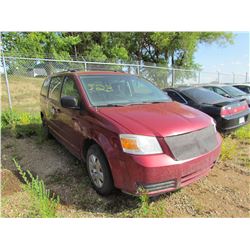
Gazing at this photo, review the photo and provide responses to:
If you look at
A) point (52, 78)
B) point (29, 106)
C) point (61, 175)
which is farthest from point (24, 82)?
point (61, 175)

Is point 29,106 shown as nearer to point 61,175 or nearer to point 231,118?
point 61,175

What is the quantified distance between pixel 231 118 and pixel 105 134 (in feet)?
10.6

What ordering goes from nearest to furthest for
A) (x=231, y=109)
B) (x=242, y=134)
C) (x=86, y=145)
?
(x=86, y=145), (x=231, y=109), (x=242, y=134)

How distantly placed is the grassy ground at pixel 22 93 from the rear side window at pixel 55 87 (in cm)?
342

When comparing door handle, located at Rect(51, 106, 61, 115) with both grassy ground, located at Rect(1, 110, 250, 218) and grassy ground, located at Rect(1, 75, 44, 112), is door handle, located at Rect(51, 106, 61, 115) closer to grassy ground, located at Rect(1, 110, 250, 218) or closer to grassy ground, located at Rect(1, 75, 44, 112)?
grassy ground, located at Rect(1, 110, 250, 218)

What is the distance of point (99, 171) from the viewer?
2686 millimetres

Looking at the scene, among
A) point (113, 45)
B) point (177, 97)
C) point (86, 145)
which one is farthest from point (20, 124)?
point (113, 45)

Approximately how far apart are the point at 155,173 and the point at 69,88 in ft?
7.15

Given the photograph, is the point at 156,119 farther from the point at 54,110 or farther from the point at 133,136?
the point at 54,110

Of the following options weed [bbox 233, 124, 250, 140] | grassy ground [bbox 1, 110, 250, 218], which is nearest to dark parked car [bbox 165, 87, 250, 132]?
weed [bbox 233, 124, 250, 140]

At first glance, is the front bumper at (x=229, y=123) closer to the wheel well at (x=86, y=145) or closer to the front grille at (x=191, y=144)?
the front grille at (x=191, y=144)

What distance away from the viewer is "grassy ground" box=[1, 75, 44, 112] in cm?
727

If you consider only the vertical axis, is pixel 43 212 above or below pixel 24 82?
below

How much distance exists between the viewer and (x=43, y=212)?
7.23ft
